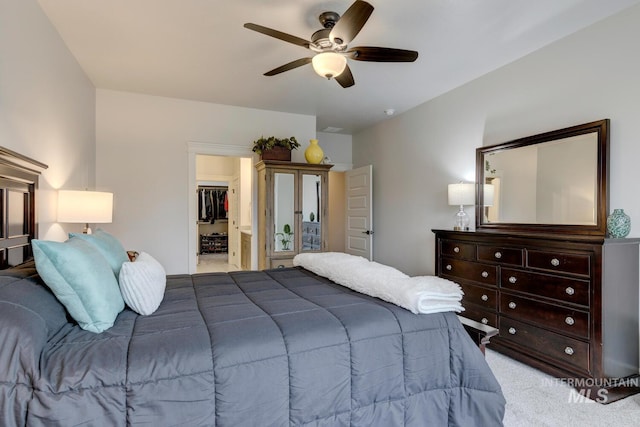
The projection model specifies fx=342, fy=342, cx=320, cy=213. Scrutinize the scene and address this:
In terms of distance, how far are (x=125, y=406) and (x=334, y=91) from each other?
11.9 ft

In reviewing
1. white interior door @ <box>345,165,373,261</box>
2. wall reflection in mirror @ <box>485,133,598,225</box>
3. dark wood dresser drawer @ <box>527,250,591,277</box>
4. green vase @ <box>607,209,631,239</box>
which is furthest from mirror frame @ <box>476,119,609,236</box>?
white interior door @ <box>345,165,373,261</box>

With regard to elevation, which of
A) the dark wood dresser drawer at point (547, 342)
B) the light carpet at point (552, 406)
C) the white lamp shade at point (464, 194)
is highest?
the white lamp shade at point (464, 194)

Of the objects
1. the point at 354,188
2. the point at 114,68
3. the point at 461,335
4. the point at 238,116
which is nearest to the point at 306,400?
the point at 461,335

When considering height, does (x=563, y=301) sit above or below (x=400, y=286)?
below

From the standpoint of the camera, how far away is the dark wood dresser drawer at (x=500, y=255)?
2.71 m

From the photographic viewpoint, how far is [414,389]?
1.54 metres

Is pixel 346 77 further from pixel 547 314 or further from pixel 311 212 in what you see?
pixel 547 314

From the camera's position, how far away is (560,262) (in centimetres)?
240

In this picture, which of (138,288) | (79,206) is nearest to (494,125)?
(138,288)

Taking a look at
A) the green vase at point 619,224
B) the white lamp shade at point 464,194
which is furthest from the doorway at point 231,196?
the green vase at point 619,224

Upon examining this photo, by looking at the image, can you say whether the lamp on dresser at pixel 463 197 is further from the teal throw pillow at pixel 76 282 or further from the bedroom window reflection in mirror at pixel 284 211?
the teal throw pillow at pixel 76 282

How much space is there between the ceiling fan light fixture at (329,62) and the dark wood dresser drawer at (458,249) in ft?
6.39

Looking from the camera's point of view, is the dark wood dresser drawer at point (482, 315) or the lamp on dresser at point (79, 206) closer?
the lamp on dresser at point (79, 206)

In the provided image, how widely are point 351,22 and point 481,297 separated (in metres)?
2.47
